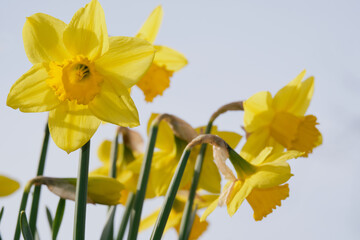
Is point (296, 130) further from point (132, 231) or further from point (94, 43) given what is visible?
point (94, 43)

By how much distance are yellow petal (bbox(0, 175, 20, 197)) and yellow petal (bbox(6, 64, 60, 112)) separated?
36cm

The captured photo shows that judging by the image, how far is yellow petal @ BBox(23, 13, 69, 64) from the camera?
129 centimetres

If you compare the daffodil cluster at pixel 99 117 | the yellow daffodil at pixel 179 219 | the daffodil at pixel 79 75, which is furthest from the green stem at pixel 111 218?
the daffodil at pixel 79 75

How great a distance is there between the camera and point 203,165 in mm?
1765

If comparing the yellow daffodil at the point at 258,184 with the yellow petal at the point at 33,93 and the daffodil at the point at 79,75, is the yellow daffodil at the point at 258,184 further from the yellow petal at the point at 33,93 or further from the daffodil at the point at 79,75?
the yellow petal at the point at 33,93

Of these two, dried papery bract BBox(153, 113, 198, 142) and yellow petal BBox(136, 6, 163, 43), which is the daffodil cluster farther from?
yellow petal BBox(136, 6, 163, 43)

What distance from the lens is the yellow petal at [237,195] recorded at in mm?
1299

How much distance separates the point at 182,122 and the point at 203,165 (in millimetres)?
188

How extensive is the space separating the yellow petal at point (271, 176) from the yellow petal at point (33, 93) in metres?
0.59

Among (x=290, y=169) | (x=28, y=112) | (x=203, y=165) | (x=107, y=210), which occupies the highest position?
(x=28, y=112)

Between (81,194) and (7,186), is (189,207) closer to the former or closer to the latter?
(81,194)

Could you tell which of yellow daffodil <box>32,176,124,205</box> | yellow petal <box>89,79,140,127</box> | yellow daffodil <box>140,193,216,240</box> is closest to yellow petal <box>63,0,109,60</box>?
yellow petal <box>89,79,140,127</box>

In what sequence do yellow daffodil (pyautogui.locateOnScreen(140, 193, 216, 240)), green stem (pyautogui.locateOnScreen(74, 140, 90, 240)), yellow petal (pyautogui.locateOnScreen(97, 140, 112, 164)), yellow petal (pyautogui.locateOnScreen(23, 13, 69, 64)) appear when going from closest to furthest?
1. green stem (pyautogui.locateOnScreen(74, 140, 90, 240))
2. yellow petal (pyautogui.locateOnScreen(23, 13, 69, 64))
3. yellow daffodil (pyautogui.locateOnScreen(140, 193, 216, 240))
4. yellow petal (pyautogui.locateOnScreen(97, 140, 112, 164))

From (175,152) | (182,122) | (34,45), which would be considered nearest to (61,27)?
(34,45)
